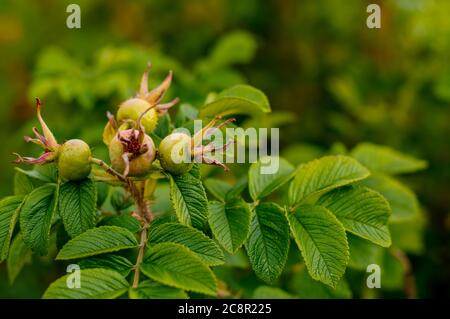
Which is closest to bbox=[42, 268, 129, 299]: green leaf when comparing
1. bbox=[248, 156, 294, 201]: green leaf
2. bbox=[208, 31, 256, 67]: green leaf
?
bbox=[248, 156, 294, 201]: green leaf

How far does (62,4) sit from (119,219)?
128 inches

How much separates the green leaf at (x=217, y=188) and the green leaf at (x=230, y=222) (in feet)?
0.36

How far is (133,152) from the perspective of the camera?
1.47 m

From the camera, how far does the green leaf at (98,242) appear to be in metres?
1.39

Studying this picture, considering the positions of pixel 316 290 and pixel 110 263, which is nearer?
pixel 110 263

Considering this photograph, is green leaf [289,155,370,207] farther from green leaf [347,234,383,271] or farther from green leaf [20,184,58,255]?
green leaf [20,184,58,255]

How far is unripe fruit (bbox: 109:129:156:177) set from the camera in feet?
4.79

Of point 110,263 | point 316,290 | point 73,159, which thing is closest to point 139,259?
point 110,263

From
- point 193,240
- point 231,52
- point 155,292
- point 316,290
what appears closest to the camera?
point 155,292

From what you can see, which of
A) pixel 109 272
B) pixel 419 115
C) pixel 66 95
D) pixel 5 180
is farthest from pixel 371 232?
pixel 5 180

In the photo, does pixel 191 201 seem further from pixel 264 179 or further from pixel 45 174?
pixel 45 174

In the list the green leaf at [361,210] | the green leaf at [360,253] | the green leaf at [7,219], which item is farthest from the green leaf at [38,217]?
the green leaf at [360,253]

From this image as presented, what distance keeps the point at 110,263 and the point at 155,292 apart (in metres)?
0.19
